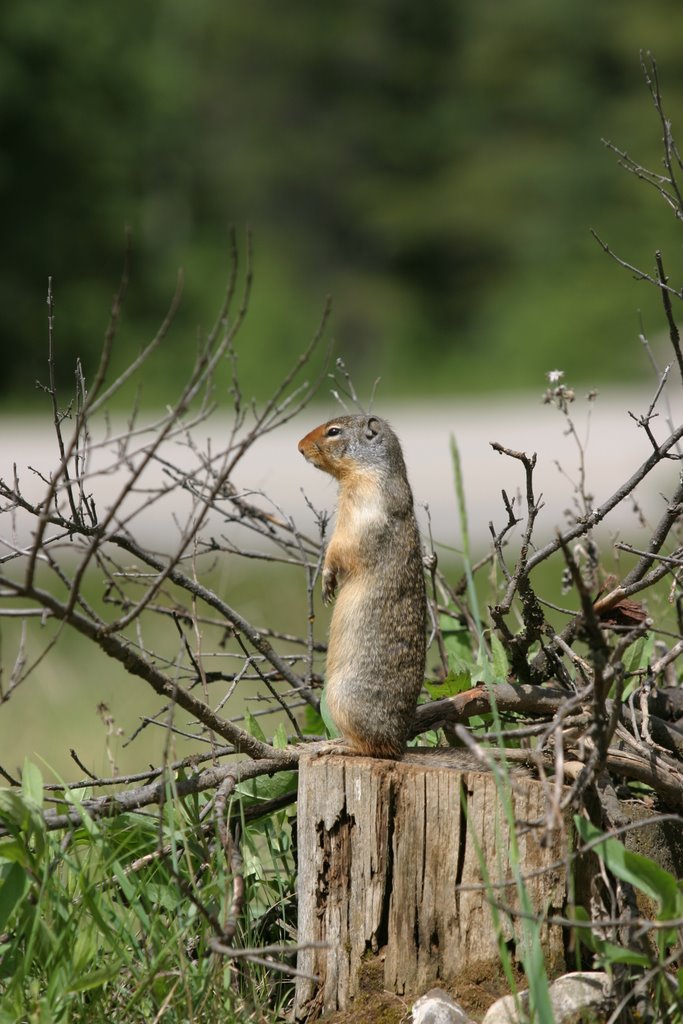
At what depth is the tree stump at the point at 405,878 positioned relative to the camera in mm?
2947

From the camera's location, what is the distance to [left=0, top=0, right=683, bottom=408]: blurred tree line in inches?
793

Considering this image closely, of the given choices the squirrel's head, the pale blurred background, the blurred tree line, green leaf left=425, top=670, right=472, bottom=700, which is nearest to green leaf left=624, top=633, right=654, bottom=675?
green leaf left=425, top=670, right=472, bottom=700

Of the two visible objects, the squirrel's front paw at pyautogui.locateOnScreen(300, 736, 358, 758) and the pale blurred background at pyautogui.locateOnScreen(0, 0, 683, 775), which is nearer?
the squirrel's front paw at pyautogui.locateOnScreen(300, 736, 358, 758)

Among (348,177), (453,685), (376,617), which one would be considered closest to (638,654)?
(453,685)

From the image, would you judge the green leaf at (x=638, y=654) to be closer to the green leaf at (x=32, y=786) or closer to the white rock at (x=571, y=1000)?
the white rock at (x=571, y=1000)

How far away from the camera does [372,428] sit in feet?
11.6

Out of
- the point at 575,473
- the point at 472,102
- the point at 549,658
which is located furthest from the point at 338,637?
the point at 472,102

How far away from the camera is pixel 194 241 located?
26094 mm

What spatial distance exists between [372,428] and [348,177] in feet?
83.2

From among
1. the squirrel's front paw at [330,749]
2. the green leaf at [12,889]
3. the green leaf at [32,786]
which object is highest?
the squirrel's front paw at [330,749]

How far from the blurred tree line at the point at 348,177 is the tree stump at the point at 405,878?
55.2 ft

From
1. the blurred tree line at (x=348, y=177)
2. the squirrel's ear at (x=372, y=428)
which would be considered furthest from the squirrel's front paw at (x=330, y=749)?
the blurred tree line at (x=348, y=177)

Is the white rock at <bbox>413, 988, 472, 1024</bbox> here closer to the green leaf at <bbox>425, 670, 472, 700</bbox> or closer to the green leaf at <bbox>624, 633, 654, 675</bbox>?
the green leaf at <bbox>425, 670, 472, 700</bbox>

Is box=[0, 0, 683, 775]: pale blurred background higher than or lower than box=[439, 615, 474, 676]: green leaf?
higher
